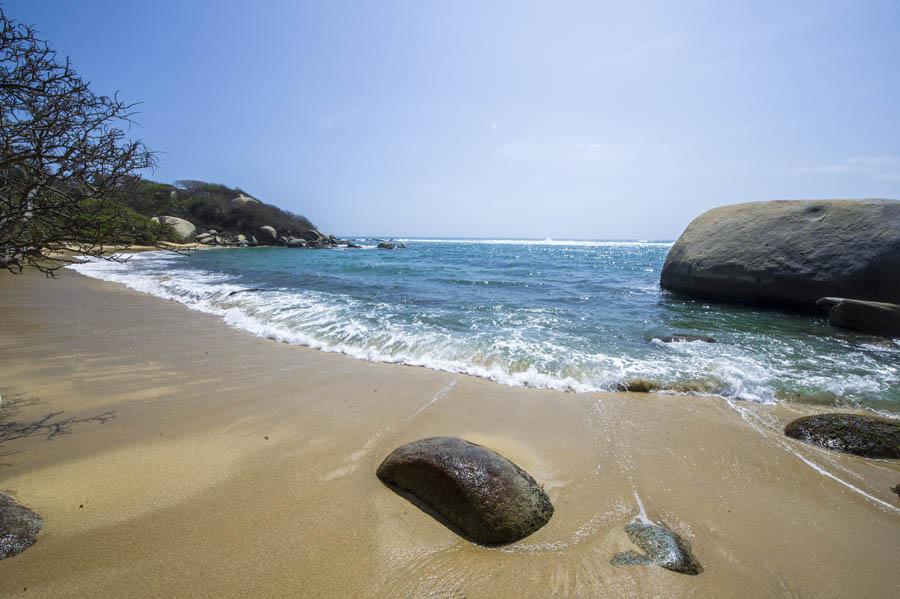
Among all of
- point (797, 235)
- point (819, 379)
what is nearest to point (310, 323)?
point (819, 379)

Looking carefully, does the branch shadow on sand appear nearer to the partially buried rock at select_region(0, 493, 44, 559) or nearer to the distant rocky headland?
the partially buried rock at select_region(0, 493, 44, 559)

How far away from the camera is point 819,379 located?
5.03 meters

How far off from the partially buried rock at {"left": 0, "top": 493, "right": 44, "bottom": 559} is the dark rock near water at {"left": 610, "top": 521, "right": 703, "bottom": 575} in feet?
10.4

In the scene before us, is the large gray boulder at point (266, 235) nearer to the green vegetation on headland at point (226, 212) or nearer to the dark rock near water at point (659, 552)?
the green vegetation on headland at point (226, 212)

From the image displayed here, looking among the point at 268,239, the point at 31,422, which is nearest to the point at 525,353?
the point at 31,422

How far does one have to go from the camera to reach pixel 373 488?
255 centimetres

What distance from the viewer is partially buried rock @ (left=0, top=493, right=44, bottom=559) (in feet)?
6.02

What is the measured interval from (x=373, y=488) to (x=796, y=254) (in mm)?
12315

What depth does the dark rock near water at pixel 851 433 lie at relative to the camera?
3223mm

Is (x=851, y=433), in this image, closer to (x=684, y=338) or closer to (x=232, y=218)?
(x=684, y=338)

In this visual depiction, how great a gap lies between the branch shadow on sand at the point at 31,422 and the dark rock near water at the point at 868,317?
12677 mm

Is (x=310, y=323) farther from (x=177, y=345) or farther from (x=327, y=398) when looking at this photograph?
(x=327, y=398)

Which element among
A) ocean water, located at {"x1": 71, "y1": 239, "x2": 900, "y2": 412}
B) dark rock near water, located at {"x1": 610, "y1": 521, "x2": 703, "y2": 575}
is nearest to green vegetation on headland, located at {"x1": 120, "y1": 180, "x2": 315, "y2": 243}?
ocean water, located at {"x1": 71, "y1": 239, "x2": 900, "y2": 412}

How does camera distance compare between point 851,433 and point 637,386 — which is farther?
point 637,386
